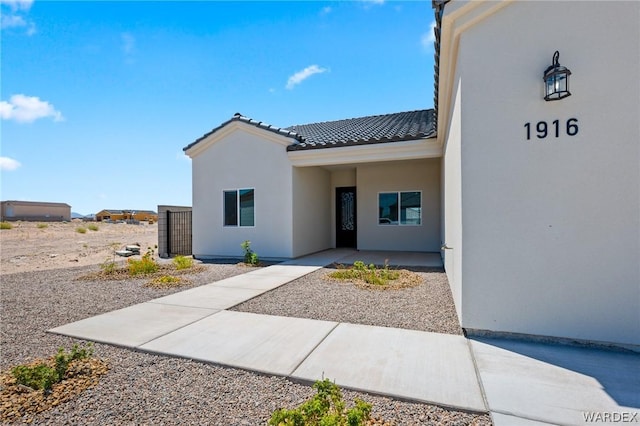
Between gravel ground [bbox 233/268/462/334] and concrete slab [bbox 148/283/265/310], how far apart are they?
28 centimetres

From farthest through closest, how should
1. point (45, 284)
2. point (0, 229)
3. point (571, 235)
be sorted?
point (0, 229)
point (45, 284)
point (571, 235)

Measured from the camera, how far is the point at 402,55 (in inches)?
354

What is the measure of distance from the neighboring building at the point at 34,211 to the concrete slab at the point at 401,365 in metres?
62.5

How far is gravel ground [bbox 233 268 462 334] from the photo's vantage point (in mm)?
4348

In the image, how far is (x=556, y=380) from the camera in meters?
2.68

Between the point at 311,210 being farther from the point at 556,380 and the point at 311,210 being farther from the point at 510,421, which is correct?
the point at 510,421

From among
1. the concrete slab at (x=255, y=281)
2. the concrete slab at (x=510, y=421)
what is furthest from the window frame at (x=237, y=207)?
the concrete slab at (x=510, y=421)

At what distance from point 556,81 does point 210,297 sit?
20.1 feet

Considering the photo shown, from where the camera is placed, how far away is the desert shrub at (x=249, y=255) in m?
9.31

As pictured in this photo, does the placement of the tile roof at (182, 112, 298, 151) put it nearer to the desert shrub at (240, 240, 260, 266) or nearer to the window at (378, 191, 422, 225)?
the desert shrub at (240, 240, 260, 266)

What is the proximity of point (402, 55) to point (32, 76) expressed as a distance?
37.1ft

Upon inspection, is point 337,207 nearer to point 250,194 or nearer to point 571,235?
point 250,194

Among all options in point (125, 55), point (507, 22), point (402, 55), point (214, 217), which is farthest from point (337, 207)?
point (507, 22)

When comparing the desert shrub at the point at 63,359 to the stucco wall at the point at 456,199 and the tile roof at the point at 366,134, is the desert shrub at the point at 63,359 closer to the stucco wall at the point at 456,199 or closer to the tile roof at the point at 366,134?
the stucco wall at the point at 456,199
